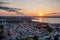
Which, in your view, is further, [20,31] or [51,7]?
[51,7]

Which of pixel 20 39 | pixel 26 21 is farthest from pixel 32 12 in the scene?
pixel 20 39

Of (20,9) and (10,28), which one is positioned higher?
(20,9)

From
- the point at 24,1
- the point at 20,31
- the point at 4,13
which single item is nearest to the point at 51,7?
the point at 24,1

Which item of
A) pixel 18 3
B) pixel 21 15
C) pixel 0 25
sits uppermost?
pixel 18 3

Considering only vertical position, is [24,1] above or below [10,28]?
above

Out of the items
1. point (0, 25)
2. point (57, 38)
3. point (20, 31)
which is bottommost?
point (57, 38)

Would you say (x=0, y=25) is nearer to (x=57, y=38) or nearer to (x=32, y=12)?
(x=32, y=12)

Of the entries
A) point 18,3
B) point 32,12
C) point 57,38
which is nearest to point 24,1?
point 18,3

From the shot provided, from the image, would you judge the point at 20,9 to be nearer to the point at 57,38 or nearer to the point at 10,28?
the point at 10,28
